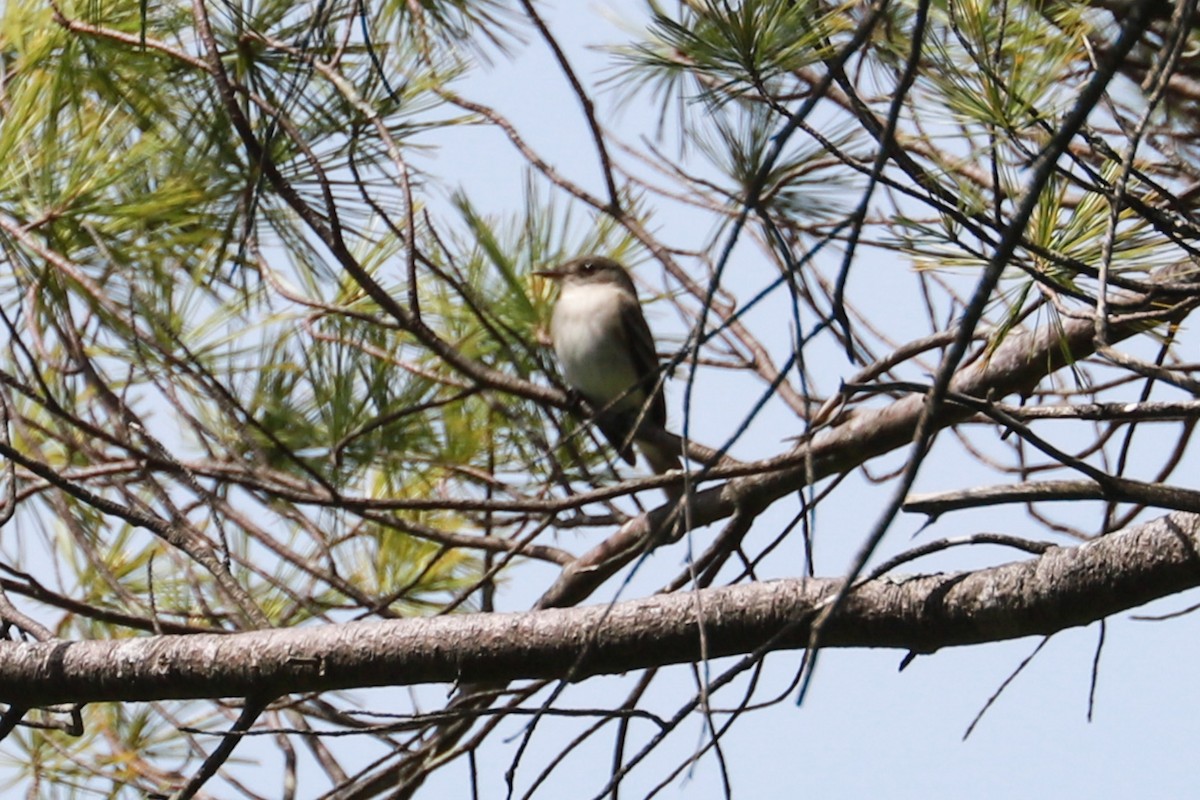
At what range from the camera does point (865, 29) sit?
105cm

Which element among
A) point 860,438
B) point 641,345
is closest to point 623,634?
point 860,438

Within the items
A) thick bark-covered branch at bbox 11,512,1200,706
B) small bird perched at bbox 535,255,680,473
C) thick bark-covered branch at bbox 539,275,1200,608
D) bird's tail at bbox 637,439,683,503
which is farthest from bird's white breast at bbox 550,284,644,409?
thick bark-covered branch at bbox 11,512,1200,706

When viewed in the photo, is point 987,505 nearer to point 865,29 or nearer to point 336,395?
point 865,29

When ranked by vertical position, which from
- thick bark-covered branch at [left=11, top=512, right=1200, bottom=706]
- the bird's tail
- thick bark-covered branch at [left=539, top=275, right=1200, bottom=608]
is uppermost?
the bird's tail

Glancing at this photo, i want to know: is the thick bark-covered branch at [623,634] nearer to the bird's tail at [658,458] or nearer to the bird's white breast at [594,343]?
the bird's tail at [658,458]

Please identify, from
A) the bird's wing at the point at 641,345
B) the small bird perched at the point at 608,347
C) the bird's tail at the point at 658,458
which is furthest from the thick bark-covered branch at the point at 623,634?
the bird's wing at the point at 641,345

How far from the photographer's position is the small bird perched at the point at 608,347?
431 centimetres

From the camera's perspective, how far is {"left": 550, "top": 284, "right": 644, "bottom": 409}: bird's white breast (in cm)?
438

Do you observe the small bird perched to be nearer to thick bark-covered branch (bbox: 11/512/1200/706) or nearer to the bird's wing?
the bird's wing

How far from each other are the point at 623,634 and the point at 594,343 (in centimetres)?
278

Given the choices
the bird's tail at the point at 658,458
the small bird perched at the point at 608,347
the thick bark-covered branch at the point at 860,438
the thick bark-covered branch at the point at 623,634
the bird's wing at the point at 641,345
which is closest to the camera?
the thick bark-covered branch at the point at 623,634

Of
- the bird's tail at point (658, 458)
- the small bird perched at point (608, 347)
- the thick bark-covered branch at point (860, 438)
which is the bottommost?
the thick bark-covered branch at point (860, 438)

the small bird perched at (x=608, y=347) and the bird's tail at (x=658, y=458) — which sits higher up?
the small bird perched at (x=608, y=347)

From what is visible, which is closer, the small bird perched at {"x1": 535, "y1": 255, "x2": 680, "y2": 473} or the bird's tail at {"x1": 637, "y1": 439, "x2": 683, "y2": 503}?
the bird's tail at {"x1": 637, "y1": 439, "x2": 683, "y2": 503}
